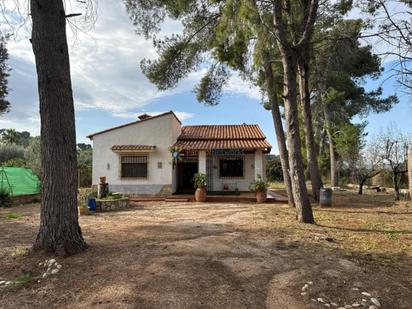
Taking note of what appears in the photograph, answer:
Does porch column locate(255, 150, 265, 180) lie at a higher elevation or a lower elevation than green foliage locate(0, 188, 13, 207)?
higher

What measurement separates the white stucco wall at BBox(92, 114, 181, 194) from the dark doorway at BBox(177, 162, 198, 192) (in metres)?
2.53

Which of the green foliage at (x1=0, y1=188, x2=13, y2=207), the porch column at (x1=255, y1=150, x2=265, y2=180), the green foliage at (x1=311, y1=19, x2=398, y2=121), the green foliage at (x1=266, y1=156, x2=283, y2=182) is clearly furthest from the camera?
the green foliage at (x1=266, y1=156, x2=283, y2=182)

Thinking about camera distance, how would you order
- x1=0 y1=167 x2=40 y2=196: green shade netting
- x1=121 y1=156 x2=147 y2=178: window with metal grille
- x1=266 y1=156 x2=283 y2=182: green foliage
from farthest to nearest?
x1=266 y1=156 x2=283 y2=182: green foliage → x1=121 y1=156 x2=147 y2=178: window with metal grille → x1=0 y1=167 x2=40 y2=196: green shade netting

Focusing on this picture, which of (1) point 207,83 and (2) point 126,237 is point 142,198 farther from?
(2) point 126,237

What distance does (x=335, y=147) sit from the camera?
25.7 m

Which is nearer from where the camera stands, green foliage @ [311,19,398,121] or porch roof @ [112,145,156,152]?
green foliage @ [311,19,398,121]

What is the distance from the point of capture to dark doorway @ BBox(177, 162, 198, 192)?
20.5m

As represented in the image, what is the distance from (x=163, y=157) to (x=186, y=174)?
3209 mm

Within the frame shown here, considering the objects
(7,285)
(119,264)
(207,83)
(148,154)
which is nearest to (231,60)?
(207,83)

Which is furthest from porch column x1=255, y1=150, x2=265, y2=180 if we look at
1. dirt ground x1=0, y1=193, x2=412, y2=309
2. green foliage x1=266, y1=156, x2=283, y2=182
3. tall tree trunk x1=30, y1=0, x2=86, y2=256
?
green foliage x1=266, y1=156, x2=283, y2=182

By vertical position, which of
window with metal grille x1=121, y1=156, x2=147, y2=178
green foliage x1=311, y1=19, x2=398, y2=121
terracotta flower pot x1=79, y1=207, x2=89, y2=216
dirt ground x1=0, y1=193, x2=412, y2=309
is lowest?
dirt ground x1=0, y1=193, x2=412, y2=309

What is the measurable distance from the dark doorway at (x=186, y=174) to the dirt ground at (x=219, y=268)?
11.8 meters

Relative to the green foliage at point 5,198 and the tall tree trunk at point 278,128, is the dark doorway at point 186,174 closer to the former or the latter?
the tall tree trunk at point 278,128

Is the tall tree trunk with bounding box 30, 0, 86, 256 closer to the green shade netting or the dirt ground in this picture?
the dirt ground
